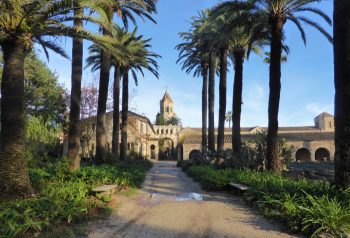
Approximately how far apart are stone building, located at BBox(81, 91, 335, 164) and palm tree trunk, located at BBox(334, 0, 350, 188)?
3045 cm

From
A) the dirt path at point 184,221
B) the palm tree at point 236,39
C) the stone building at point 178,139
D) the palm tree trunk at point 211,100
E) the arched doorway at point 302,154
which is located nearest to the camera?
the dirt path at point 184,221

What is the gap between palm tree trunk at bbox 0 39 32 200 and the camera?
880 centimetres

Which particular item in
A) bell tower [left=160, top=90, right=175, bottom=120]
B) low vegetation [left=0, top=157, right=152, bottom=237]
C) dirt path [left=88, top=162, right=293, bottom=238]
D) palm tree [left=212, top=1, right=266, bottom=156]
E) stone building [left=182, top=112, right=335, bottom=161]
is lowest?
dirt path [left=88, top=162, right=293, bottom=238]

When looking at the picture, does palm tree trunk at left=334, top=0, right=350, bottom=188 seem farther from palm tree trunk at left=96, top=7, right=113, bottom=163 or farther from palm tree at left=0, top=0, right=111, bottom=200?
palm tree trunk at left=96, top=7, right=113, bottom=163

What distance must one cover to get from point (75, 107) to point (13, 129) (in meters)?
6.27

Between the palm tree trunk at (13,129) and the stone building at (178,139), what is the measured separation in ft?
91.2

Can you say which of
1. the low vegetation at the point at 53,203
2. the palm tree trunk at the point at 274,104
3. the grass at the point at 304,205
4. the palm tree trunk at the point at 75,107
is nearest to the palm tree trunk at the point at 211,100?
the palm tree trunk at the point at 274,104

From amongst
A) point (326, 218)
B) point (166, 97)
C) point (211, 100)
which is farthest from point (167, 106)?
point (326, 218)

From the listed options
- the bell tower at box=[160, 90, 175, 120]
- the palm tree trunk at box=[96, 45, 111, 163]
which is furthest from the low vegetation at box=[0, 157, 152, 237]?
the bell tower at box=[160, 90, 175, 120]

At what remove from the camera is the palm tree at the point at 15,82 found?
349 inches

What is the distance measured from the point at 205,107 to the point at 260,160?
14.7 metres

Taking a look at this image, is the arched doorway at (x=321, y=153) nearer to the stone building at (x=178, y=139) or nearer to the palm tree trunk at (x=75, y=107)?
the stone building at (x=178, y=139)

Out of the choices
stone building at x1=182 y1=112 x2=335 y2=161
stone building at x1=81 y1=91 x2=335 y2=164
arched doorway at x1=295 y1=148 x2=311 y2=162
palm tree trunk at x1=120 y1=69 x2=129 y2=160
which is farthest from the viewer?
arched doorway at x1=295 y1=148 x2=311 y2=162

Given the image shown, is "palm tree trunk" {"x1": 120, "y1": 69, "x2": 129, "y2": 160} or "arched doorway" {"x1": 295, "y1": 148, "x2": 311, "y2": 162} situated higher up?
"palm tree trunk" {"x1": 120, "y1": 69, "x2": 129, "y2": 160}
